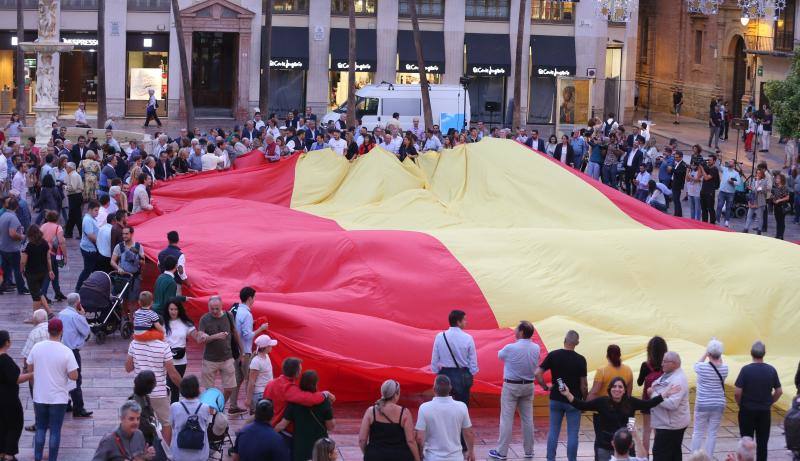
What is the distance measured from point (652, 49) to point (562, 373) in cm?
4692

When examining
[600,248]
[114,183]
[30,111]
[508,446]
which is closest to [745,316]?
[600,248]

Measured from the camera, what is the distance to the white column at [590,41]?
164 feet

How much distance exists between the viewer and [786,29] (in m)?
46.6

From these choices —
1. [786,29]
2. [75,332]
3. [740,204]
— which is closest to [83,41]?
[786,29]

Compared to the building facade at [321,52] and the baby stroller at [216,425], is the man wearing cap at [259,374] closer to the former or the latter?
the baby stroller at [216,425]

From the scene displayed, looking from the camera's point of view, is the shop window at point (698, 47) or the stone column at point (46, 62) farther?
the shop window at point (698, 47)

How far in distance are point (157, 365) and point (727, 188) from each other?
17.6 m

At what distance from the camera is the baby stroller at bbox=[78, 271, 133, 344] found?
17.6 m

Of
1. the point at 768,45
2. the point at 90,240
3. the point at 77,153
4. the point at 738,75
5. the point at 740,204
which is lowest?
the point at 740,204

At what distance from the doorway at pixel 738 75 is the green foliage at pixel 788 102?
14.1 metres

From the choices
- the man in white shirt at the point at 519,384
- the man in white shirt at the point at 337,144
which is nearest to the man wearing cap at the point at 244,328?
the man in white shirt at the point at 519,384

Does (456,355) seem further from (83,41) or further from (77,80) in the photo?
(77,80)

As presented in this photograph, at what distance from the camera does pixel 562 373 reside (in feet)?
43.9

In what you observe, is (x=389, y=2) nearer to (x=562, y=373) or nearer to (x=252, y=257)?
(x=252, y=257)
